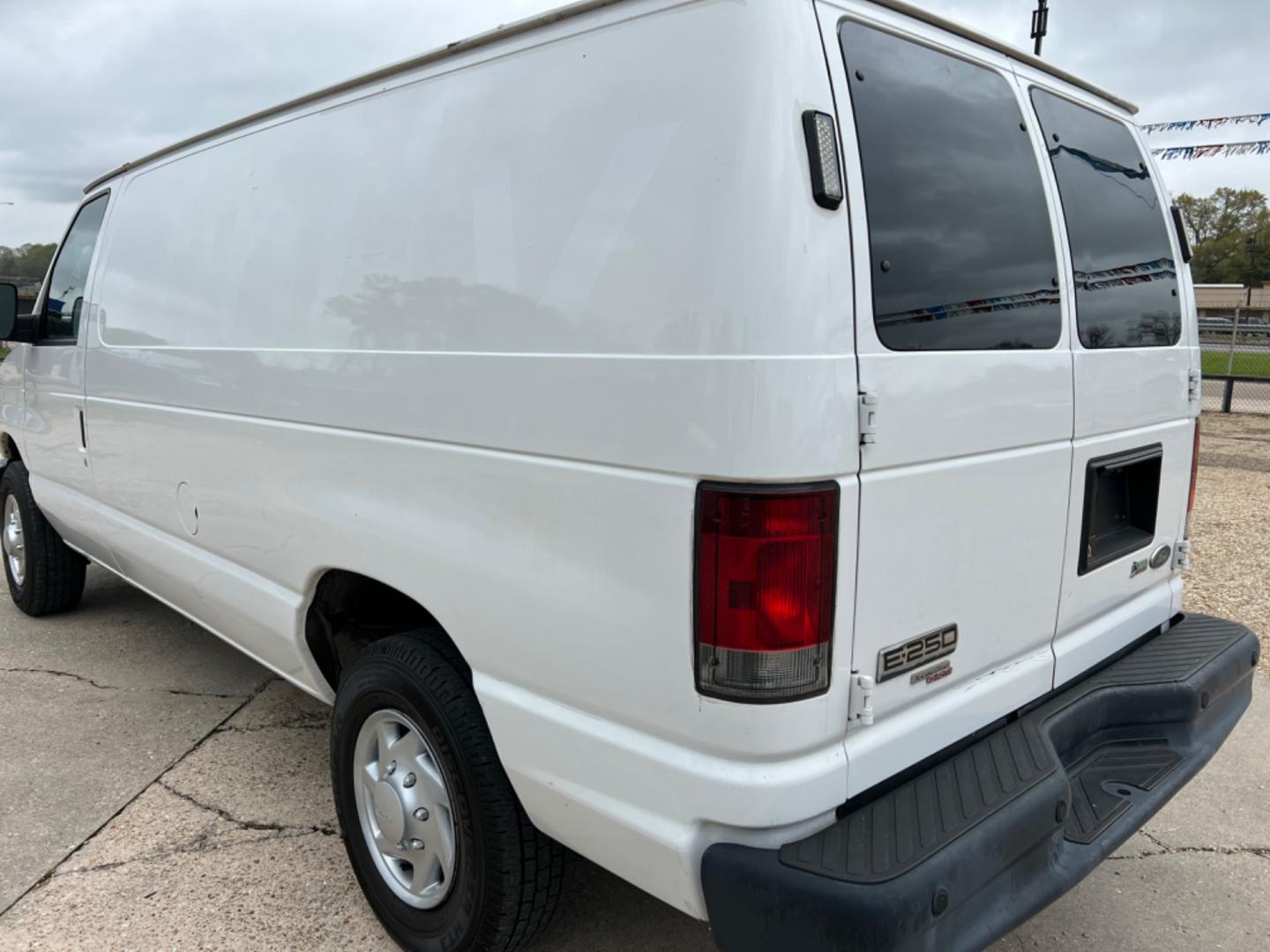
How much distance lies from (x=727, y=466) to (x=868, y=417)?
297 millimetres

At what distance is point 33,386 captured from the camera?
462cm

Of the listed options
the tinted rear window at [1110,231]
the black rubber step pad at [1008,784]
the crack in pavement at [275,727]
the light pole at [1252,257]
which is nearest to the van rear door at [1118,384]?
the tinted rear window at [1110,231]

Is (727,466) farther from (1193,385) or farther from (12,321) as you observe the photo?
(12,321)

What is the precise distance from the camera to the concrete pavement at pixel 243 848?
2.67m

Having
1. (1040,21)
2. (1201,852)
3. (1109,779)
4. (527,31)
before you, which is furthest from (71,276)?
(1040,21)

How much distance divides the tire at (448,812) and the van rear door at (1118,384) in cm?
142

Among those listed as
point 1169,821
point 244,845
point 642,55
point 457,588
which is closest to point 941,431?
point 642,55

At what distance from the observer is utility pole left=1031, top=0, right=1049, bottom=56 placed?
1234cm

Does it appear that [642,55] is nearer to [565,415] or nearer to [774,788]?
[565,415]

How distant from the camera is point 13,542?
5.39 metres

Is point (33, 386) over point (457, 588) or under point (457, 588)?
→ over

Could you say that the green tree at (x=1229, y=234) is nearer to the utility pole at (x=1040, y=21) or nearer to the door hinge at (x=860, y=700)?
the utility pole at (x=1040, y=21)

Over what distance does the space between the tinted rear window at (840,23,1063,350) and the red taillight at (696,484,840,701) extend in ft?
1.34

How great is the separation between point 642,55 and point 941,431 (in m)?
0.95
